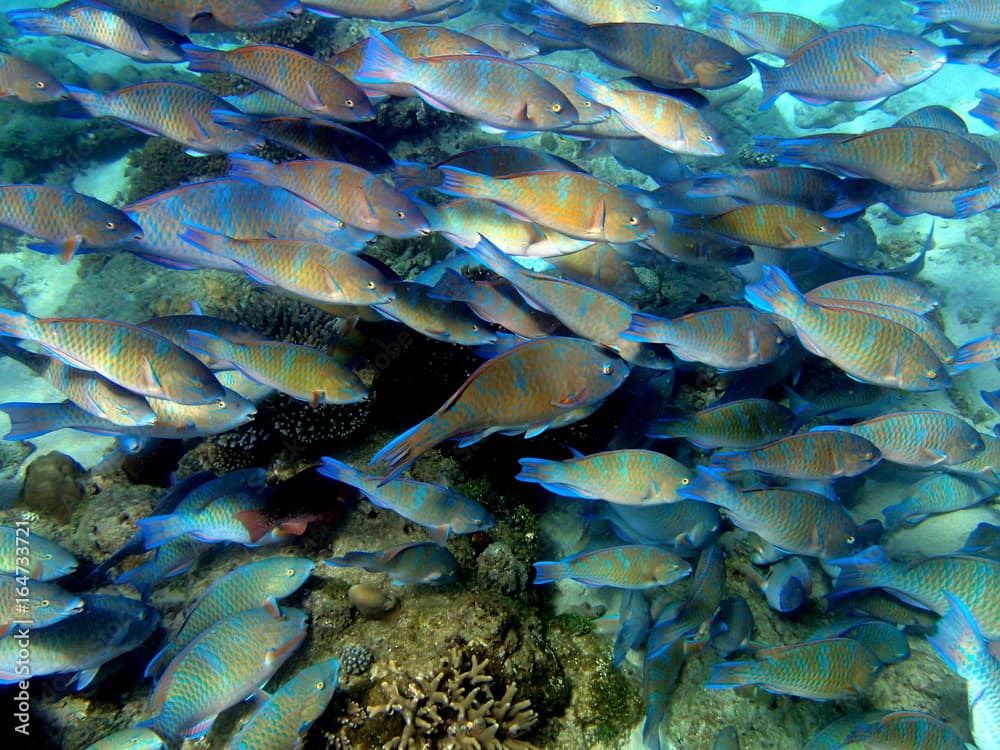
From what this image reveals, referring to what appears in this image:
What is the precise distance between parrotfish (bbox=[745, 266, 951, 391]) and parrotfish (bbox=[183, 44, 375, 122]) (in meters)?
2.77

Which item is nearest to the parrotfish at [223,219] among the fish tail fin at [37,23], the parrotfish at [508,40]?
the fish tail fin at [37,23]

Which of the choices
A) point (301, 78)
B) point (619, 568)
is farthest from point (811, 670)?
point (301, 78)

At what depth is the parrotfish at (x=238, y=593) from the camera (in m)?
3.17

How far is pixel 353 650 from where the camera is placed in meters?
3.21

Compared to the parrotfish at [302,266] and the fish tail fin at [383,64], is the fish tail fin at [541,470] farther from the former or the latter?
the fish tail fin at [383,64]

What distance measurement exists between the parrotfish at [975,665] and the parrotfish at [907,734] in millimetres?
150

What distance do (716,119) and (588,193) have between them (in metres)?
9.02

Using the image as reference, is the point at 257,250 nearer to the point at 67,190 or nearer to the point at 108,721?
the point at 67,190

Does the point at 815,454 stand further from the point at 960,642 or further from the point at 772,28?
the point at 772,28

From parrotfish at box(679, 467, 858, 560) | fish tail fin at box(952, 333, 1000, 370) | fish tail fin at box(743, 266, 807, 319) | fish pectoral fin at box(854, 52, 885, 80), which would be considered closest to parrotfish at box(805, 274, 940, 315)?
fish tail fin at box(952, 333, 1000, 370)

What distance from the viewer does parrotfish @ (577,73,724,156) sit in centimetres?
341

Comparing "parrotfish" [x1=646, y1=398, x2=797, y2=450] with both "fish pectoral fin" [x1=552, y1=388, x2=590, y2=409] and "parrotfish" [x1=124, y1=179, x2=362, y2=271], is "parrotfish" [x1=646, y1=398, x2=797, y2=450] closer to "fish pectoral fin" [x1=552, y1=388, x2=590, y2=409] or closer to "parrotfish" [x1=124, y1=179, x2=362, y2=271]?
"fish pectoral fin" [x1=552, y1=388, x2=590, y2=409]

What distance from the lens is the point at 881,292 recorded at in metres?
4.02

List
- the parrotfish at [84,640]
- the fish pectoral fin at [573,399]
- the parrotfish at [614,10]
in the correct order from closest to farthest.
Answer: the fish pectoral fin at [573,399], the parrotfish at [84,640], the parrotfish at [614,10]
